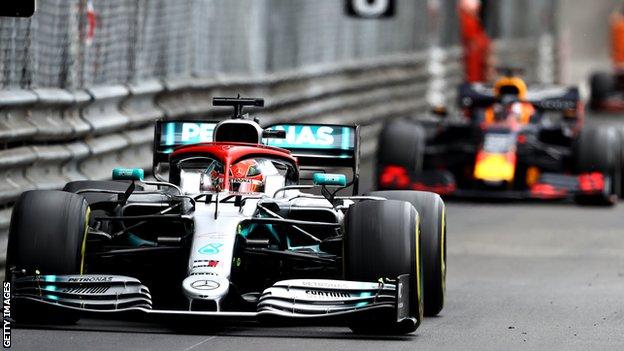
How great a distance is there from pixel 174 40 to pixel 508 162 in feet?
12.9

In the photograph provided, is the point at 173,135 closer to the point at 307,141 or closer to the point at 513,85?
the point at 307,141

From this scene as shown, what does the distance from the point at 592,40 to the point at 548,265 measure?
47133 millimetres

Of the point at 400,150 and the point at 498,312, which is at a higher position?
the point at 400,150

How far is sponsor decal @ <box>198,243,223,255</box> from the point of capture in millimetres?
9305

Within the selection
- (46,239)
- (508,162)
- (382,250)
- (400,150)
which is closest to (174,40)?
(400,150)

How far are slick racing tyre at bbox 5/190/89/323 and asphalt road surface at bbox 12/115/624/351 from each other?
300 mm

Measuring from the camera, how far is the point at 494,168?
19.8m

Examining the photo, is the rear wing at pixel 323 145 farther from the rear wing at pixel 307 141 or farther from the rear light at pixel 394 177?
the rear light at pixel 394 177

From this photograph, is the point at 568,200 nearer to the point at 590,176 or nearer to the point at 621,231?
the point at 590,176

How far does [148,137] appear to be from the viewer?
16.6 meters

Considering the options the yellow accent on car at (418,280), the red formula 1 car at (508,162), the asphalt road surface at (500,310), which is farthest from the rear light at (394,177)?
the yellow accent on car at (418,280)

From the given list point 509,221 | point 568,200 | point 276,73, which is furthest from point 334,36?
point 509,221

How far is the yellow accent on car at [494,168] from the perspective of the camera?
19.7 metres

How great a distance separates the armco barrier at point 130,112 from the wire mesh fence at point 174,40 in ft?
0.76
